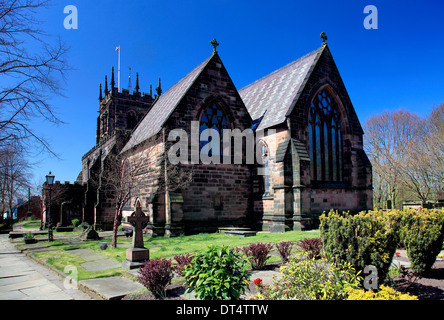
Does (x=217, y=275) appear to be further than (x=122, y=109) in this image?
No

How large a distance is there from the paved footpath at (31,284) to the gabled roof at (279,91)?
47.8 feet

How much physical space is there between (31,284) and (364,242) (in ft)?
27.9

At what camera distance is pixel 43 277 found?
879 cm

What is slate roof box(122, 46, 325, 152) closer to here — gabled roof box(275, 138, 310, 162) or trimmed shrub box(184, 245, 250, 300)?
gabled roof box(275, 138, 310, 162)

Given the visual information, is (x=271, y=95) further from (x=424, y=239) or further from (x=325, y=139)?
(x=424, y=239)

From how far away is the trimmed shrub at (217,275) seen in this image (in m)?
4.62

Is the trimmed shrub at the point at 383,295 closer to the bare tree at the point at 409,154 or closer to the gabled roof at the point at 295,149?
the gabled roof at the point at 295,149

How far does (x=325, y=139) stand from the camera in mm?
21016

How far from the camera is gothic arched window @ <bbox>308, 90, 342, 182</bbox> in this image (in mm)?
20250

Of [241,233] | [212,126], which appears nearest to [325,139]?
[212,126]

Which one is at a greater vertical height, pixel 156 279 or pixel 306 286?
pixel 306 286

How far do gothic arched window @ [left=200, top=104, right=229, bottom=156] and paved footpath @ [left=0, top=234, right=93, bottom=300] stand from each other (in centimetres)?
1060

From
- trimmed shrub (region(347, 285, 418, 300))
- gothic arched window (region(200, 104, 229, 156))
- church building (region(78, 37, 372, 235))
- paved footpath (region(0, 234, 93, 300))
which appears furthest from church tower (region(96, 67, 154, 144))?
trimmed shrub (region(347, 285, 418, 300))

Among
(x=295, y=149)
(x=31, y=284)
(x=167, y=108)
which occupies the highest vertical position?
(x=167, y=108)
